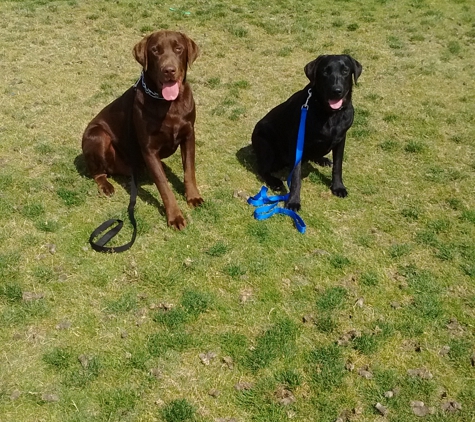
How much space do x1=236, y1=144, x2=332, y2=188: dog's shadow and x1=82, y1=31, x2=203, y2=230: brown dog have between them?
1058 millimetres

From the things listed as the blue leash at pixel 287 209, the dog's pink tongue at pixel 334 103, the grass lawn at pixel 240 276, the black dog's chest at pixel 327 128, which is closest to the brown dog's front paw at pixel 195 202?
the grass lawn at pixel 240 276

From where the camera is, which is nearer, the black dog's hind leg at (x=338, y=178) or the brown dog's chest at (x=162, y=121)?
the brown dog's chest at (x=162, y=121)

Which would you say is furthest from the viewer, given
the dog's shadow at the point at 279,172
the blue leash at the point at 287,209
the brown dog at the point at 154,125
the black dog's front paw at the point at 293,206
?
the dog's shadow at the point at 279,172

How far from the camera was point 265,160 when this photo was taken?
605 centimetres

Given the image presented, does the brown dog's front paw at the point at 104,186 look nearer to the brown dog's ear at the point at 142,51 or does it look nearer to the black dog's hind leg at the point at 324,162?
the brown dog's ear at the point at 142,51

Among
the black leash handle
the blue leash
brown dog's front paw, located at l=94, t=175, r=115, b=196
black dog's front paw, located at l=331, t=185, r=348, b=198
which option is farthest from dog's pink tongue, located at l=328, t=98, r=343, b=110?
brown dog's front paw, located at l=94, t=175, r=115, b=196

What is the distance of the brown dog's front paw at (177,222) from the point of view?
203 inches

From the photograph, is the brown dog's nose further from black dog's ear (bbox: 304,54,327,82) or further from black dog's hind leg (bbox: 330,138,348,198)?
black dog's hind leg (bbox: 330,138,348,198)

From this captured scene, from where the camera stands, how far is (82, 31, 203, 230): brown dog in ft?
15.7

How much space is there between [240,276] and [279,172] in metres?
2.06

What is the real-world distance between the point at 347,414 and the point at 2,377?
7.96 ft

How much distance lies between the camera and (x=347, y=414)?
3457 mm

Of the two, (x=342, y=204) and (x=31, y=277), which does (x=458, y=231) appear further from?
(x=31, y=277)

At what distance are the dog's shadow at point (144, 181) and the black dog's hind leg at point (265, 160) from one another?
952mm
